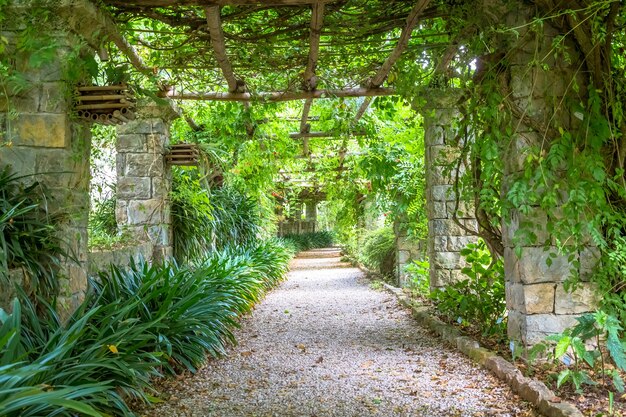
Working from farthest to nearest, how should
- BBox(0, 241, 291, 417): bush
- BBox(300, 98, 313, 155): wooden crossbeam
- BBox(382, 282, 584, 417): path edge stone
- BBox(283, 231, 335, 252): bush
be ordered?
BBox(283, 231, 335, 252): bush, BBox(300, 98, 313, 155): wooden crossbeam, BBox(382, 282, 584, 417): path edge stone, BBox(0, 241, 291, 417): bush

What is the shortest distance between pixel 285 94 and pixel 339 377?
348 centimetres

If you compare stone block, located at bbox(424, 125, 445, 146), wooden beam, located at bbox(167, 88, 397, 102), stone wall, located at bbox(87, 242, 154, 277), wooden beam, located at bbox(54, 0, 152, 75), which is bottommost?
Result: stone wall, located at bbox(87, 242, 154, 277)

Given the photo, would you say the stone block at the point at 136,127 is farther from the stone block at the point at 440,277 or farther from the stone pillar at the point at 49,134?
the stone block at the point at 440,277

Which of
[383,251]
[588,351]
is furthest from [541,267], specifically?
[383,251]

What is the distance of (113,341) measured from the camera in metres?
3.04

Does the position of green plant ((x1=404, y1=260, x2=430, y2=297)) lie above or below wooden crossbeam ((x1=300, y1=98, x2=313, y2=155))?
below

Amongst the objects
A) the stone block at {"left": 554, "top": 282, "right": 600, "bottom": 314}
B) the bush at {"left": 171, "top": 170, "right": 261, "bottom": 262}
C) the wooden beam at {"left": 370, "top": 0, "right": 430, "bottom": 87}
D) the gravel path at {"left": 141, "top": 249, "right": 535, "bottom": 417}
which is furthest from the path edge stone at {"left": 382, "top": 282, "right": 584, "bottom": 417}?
the bush at {"left": 171, "top": 170, "right": 261, "bottom": 262}

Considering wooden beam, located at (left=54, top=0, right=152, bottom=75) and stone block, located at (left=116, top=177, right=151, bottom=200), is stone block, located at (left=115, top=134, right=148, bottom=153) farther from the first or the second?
wooden beam, located at (left=54, top=0, right=152, bottom=75)

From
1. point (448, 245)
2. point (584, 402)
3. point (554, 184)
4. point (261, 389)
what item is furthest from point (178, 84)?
point (584, 402)

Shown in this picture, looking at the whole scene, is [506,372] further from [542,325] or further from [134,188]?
[134,188]

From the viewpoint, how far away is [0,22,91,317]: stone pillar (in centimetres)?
352

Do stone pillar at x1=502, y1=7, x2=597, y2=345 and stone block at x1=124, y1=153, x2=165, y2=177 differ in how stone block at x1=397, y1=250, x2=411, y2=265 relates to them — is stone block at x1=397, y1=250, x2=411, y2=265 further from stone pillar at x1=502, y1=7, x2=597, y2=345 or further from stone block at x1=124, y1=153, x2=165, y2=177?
stone pillar at x1=502, y1=7, x2=597, y2=345

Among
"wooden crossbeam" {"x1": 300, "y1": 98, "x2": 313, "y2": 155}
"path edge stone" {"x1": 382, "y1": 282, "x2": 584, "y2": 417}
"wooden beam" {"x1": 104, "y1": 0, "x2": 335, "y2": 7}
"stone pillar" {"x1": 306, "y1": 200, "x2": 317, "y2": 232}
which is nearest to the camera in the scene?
"path edge stone" {"x1": 382, "y1": 282, "x2": 584, "y2": 417}

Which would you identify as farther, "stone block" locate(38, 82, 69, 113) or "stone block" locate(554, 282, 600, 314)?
"stone block" locate(554, 282, 600, 314)
